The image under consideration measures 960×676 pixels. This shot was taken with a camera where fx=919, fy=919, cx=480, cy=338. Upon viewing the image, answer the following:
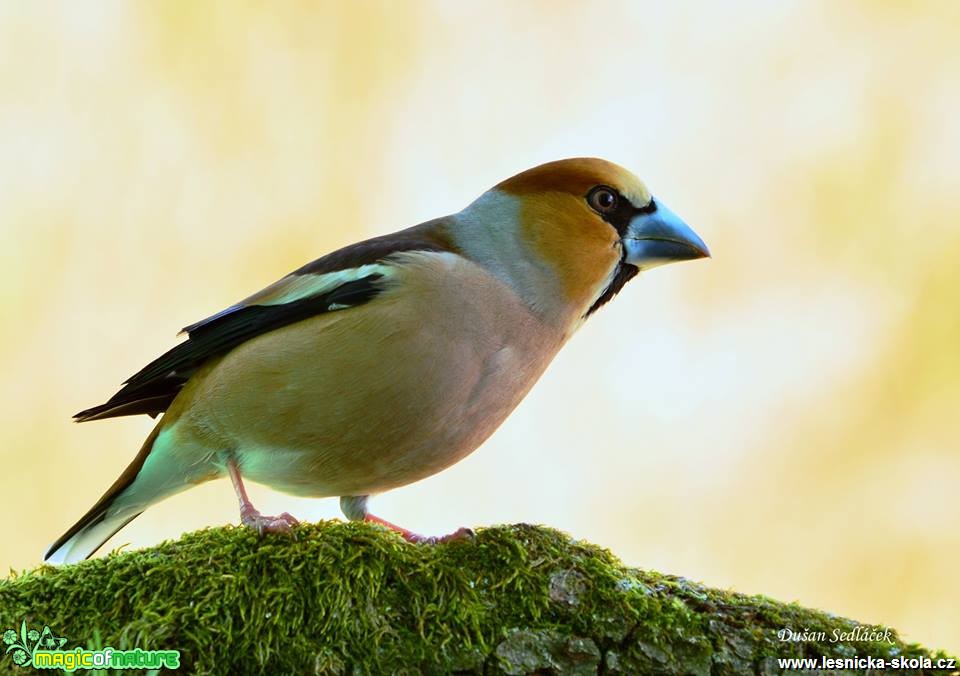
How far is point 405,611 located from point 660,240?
2116 mm

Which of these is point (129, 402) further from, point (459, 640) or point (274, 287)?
point (459, 640)

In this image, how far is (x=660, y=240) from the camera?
4.07 metres

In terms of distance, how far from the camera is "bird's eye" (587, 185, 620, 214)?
4.09 metres

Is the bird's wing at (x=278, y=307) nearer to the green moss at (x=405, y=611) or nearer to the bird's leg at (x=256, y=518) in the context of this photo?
the bird's leg at (x=256, y=518)

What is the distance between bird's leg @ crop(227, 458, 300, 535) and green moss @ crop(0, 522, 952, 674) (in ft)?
0.17

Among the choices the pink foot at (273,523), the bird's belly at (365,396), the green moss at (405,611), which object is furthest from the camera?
the bird's belly at (365,396)

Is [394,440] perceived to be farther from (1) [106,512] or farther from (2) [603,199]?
(1) [106,512]

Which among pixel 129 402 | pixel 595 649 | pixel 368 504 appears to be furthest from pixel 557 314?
pixel 129 402

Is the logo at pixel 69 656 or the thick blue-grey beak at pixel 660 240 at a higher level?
the thick blue-grey beak at pixel 660 240

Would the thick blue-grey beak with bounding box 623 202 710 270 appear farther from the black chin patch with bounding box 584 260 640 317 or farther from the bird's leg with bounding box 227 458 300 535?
the bird's leg with bounding box 227 458 300 535

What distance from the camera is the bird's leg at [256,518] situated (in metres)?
2.91

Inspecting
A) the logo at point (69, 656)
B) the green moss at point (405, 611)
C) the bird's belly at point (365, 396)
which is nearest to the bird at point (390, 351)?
the bird's belly at point (365, 396)

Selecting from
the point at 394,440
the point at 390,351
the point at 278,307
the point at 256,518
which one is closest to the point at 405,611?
the point at 256,518

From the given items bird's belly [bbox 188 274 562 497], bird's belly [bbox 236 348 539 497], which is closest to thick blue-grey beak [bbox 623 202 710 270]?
bird's belly [bbox 188 274 562 497]
